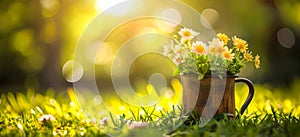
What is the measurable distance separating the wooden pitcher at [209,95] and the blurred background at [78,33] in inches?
116

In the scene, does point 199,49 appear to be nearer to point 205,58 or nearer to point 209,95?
point 205,58

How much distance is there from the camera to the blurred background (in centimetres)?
542

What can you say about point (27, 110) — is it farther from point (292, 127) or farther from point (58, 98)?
point (292, 127)

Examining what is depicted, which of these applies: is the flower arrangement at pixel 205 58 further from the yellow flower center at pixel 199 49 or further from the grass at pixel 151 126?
the grass at pixel 151 126

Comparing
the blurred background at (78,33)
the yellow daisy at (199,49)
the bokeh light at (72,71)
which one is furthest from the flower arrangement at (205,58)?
the bokeh light at (72,71)

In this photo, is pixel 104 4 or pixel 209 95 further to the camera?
pixel 104 4

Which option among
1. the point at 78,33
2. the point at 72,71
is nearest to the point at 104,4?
the point at 78,33

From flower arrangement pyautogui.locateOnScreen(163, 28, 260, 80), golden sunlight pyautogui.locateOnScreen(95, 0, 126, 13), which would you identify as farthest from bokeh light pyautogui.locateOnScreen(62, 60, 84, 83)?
flower arrangement pyautogui.locateOnScreen(163, 28, 260, 80)

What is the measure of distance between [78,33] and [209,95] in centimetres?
334

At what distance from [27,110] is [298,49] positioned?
3.71m

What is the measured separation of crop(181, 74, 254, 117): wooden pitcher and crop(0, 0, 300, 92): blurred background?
9.63ft

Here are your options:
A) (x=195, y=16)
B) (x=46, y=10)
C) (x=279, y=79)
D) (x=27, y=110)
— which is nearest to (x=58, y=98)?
(x=27, y=110)

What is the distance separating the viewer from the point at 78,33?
18.6 feet

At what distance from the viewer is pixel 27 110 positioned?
358 centimetres
